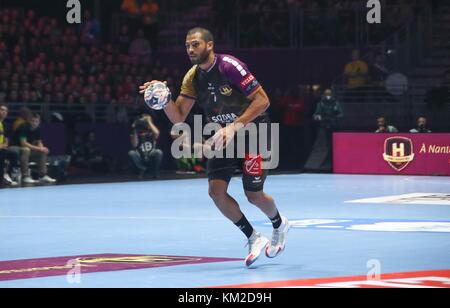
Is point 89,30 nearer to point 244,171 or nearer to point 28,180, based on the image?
point 28,180

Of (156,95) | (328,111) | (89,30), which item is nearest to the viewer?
(156,95)

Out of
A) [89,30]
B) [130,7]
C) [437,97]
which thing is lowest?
[437,97]

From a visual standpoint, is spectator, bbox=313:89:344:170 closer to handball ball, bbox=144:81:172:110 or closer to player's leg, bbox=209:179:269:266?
player's leg, bbox=209:179:269:266

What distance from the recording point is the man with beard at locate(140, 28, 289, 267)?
11414 millimetres

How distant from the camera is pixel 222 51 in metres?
35.4

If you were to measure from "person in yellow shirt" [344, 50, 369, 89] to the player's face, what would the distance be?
2146 cm

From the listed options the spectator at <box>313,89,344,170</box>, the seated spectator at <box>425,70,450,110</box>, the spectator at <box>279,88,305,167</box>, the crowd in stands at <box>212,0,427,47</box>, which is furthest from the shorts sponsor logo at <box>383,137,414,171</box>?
the crowd in stands at <box>212,0,427,47</box>

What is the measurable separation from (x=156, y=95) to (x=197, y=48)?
675 millimetres

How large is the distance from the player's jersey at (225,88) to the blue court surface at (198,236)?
154 centimetres

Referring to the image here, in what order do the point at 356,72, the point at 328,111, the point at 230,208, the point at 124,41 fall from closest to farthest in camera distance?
1. the point at 230,208
2. the point at 328,111
3. the point at 356,72
4. the point at 124,41

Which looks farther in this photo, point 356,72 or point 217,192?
point 356,72

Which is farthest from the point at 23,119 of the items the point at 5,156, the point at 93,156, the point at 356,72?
the point at 356,72
